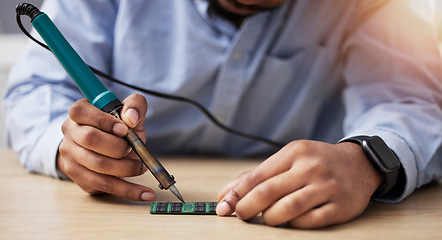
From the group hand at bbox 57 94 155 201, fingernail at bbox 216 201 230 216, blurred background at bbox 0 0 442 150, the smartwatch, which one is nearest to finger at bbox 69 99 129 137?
hand at bbox 57 94 155 201

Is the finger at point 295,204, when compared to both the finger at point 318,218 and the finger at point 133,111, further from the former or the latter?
the finger at point 133,111

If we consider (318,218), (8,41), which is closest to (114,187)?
(318,218)

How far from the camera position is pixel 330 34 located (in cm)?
88

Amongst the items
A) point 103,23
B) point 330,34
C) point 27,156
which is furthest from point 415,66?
point 27,156

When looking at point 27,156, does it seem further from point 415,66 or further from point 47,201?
point 415,66

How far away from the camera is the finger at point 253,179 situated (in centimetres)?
44

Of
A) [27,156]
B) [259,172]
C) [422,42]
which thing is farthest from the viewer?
[422,42]

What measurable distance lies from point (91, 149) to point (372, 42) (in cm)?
59

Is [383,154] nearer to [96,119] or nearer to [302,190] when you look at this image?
[302,190]

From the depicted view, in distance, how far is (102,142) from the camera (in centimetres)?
48

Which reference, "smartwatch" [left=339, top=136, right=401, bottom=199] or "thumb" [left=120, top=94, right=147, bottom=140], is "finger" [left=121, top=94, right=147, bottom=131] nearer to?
"thumb" [left=120, top=94, right=147, bottom=140]

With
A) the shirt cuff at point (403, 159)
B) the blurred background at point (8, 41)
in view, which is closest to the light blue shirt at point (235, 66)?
the shirt cuff at point (403, 159)

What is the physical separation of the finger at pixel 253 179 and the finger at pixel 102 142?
0.13 m

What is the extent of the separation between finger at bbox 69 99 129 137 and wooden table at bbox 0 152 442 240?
0.09 meters
